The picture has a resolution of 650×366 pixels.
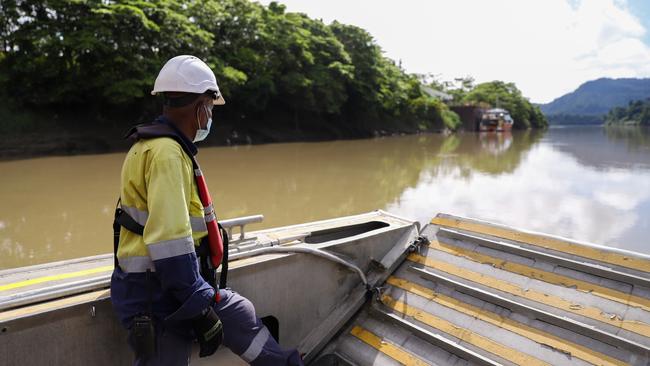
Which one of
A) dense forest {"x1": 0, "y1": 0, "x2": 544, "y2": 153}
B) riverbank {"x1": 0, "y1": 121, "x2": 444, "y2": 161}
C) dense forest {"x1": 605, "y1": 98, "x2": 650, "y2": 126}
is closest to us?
riverbank {"x1": 0, "y1": 121, "x2": 444, "y2": 161}

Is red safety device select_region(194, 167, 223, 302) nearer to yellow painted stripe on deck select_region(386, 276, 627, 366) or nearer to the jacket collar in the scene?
the jacket collar

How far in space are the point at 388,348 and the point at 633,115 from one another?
470 feet

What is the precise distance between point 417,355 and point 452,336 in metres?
0.29

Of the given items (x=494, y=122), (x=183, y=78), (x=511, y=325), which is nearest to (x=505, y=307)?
(x=511, y=325)

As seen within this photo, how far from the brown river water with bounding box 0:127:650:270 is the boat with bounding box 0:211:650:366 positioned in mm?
3683

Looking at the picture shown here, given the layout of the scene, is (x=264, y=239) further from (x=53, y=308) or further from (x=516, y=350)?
(x=516, y=350)

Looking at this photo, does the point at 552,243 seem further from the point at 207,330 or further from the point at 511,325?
the point at 207,330

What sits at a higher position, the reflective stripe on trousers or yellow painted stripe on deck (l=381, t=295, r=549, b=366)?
the reflective stripe on trousers

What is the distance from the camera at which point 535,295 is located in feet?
9.51

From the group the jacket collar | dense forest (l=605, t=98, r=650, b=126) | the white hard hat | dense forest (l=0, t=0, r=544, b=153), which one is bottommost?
dense forest (l=605, t=98, r=650, b=126)

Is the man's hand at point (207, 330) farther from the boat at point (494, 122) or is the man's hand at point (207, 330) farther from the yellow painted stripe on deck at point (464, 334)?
the boat at point (494, 122)

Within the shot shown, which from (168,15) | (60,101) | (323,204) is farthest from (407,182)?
(60,101)

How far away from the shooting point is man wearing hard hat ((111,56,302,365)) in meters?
1.68

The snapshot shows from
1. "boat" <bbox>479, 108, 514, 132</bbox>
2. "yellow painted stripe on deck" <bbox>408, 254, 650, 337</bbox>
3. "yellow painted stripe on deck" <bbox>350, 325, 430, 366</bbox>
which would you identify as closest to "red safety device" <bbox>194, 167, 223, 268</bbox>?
"yellow painted stripe on deck" <bbox>350, 325, 430, 366</bbox>
